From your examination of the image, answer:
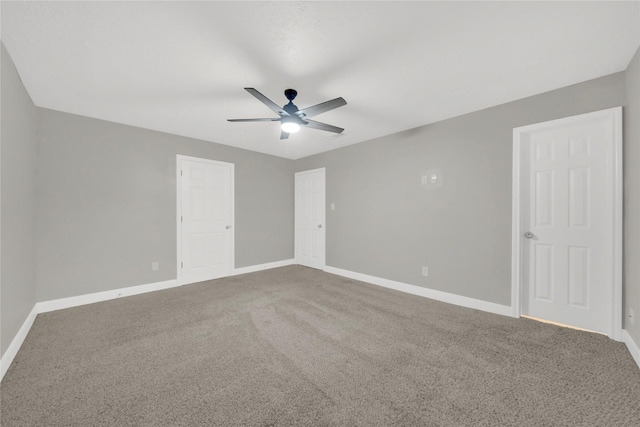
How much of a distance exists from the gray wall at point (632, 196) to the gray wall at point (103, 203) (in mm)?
5237

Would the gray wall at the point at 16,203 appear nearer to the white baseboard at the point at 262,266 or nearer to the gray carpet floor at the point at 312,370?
the gray carpet floor at the point at 312,370

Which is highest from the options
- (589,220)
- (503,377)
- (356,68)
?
(356,68)

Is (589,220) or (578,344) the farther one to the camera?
(589,220)

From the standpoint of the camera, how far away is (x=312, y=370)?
6.01 feet

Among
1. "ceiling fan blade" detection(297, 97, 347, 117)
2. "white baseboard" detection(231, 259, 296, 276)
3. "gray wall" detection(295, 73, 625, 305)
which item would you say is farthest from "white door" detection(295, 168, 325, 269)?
"ceiling fan blade" detection(297, 97, 347, 117)

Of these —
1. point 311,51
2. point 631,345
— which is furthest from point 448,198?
point 311,51

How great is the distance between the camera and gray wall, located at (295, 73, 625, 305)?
9.11 ft

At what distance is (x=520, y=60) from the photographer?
2057 mm

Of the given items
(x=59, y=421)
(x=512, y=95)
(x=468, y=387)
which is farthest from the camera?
(x=512, y=95)

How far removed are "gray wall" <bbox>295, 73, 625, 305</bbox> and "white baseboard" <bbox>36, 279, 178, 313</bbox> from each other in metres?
3.19

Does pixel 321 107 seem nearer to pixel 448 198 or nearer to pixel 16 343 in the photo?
pixel 448 198

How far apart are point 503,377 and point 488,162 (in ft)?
7.75

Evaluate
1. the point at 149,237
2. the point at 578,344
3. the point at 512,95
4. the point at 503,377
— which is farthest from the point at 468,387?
the point at 149,237

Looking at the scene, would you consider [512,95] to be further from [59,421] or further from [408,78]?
[59,421]
